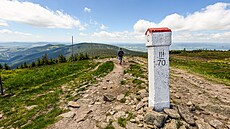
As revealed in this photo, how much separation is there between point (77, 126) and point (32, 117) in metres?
3.59

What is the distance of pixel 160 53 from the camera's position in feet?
22.0

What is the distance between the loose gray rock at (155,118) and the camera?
21.3 ft

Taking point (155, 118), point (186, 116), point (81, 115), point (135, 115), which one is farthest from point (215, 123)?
point (81, 115)

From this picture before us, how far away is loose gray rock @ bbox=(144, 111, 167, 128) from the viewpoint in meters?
6.50

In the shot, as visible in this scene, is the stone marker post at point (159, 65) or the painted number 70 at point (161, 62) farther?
the painted number 70 at point (161, 62)

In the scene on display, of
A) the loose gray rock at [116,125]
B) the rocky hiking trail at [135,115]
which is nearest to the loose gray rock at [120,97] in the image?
the rocky hiking trail at [135,115]

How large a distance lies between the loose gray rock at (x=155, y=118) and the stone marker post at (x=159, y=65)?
1.50ft

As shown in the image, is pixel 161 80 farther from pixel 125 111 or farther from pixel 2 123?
pixel 2 123

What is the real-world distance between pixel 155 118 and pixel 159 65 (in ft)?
6.67

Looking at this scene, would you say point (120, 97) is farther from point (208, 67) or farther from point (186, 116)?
point (208, 67)

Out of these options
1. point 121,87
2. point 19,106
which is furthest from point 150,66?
point 19,106

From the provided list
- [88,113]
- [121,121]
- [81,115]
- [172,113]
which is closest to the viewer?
[172,113]

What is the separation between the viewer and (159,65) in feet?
22.3

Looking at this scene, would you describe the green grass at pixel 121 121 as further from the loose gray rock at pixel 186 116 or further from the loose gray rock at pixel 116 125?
the loose gray rock at pixel 186 116
